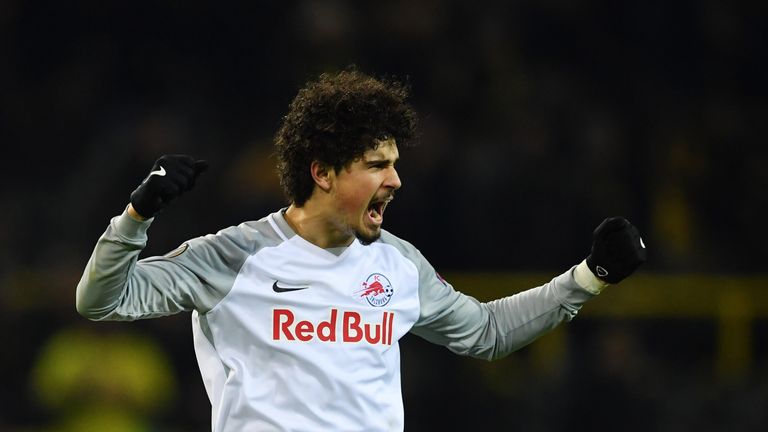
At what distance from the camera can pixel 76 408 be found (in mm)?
6105

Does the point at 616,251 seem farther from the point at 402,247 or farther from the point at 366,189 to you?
the point at 366,189

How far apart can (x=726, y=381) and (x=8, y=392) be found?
146 inches

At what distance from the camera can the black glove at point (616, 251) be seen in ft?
11.2

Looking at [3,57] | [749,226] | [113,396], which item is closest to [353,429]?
[113,396]

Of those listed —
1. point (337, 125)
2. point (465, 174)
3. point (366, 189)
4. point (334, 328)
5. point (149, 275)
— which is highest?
point (465, 174)

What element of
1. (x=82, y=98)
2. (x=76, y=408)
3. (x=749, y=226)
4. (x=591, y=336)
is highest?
(x=82, y=98)

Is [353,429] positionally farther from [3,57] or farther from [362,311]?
[3,57]

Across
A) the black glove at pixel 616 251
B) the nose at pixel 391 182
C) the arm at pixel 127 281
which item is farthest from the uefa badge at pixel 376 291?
the black glove at pixel 616 251

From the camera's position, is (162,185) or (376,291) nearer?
(162,185)

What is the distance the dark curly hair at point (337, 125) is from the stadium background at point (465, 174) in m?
3.06

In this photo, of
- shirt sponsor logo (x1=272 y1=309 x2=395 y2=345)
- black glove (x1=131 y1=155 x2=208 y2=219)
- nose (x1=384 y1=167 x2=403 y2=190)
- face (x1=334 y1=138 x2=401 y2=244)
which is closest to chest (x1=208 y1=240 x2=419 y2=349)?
shirt sponsor logo (x1=272 y1=309 x2=395 y2=345)

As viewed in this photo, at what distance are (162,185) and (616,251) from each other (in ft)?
4.21

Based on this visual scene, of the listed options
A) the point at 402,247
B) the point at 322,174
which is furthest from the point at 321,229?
the point at 402,247

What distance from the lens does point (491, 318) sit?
3.53 metres
